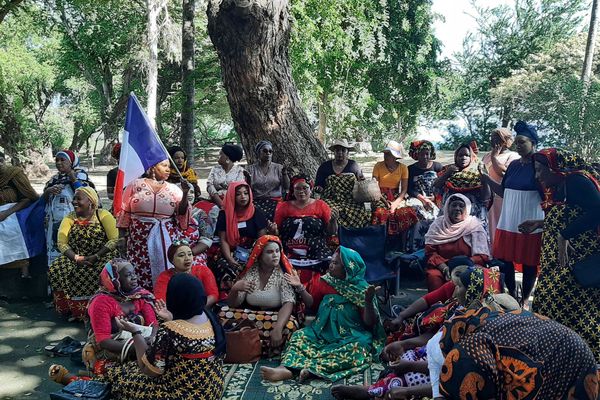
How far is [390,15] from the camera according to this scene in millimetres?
19109

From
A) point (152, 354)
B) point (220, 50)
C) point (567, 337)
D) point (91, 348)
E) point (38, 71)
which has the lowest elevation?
point (91, 348)

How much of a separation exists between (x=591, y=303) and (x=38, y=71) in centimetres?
2118

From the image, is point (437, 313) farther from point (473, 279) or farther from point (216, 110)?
point (216, 110)

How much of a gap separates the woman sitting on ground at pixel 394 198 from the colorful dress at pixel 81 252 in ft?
10.1

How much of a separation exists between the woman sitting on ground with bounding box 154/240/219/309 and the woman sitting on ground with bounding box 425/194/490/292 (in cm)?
215

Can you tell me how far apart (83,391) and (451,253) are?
364 centimetres

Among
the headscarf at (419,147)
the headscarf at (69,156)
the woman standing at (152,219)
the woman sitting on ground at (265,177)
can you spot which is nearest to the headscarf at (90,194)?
the woman standing at (152,219)

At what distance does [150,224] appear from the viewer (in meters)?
5.68

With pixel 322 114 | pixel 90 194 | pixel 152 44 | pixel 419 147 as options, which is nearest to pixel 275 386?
pixel 90 194

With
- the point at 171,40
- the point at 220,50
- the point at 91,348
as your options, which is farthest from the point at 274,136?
the point at 171,40

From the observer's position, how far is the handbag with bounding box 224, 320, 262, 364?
4.88m

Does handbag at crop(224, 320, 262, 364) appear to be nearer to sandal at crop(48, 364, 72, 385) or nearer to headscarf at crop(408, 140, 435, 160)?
sandal at crop(48, 364, 72, 385)

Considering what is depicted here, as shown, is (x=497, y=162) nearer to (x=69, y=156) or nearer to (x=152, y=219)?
(x=152, y=219)

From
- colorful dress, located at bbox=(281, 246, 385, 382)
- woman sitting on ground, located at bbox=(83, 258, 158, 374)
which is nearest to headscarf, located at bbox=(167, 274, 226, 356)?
woman sitting on ground, located at bbox=(83, 258, 158, 374)
